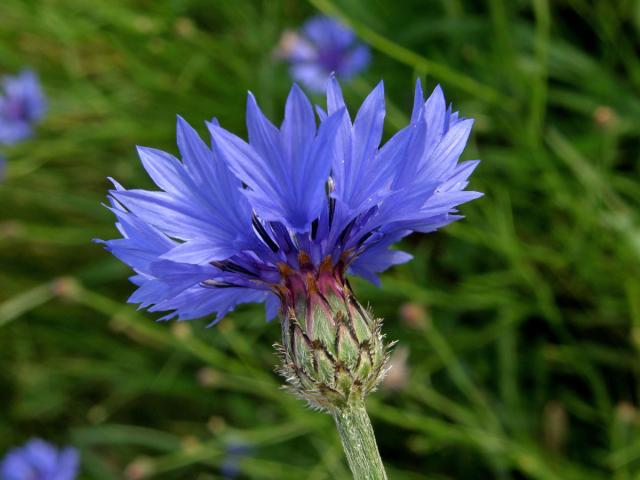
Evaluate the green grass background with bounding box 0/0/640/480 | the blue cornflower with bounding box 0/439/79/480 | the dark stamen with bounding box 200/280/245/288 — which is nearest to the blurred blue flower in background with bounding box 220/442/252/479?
the green grass background with bounding box 0/0/640/480

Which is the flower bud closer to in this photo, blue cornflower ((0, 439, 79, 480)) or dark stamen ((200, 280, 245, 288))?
dark stamen ((200, 280, 245, 288))

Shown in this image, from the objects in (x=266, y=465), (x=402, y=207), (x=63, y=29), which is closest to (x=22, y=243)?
(x=63, y=29)

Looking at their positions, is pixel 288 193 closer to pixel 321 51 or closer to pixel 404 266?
pixel 404 266

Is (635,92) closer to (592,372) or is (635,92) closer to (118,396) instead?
(592,372)

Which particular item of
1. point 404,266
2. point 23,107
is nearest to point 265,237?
point 404,266

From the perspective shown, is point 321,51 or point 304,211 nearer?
point 304,211

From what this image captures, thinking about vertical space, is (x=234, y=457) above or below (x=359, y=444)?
above

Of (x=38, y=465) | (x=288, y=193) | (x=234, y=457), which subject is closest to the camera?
(x=288, y=193)
